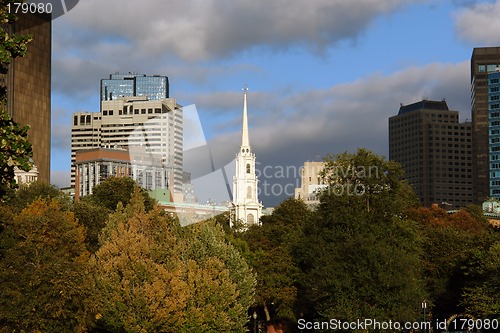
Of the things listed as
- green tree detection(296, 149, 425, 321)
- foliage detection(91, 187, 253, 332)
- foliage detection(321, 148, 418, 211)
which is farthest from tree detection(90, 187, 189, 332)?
foliage detection(321, 148, 418, 211)

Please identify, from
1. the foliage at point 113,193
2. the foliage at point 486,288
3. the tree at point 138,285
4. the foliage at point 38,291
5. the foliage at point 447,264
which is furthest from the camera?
the foliage at point 113,193

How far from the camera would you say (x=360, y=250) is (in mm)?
85125

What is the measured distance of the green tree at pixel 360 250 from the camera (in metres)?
83.1

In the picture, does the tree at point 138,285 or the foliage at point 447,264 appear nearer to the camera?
the tree at point 138,285

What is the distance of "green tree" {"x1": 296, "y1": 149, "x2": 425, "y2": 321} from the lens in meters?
83.1

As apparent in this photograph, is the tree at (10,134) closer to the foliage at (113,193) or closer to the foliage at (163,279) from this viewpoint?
the foliage at (163,279)

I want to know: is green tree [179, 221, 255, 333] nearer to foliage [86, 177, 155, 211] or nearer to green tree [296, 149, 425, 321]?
green tree [296, 149, 425, 321]

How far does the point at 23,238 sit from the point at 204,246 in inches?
591

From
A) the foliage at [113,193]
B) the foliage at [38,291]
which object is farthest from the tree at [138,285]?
the foliage at [113,193]

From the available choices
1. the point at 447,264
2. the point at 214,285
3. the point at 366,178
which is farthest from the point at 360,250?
the point at 447,264

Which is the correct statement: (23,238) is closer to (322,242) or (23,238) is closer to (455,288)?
(322,242)

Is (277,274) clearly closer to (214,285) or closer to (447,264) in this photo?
(447,264)

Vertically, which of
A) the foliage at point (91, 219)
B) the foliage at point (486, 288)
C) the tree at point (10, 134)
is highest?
the tree at point (10, 134)

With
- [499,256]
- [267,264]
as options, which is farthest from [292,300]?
[499,256]
